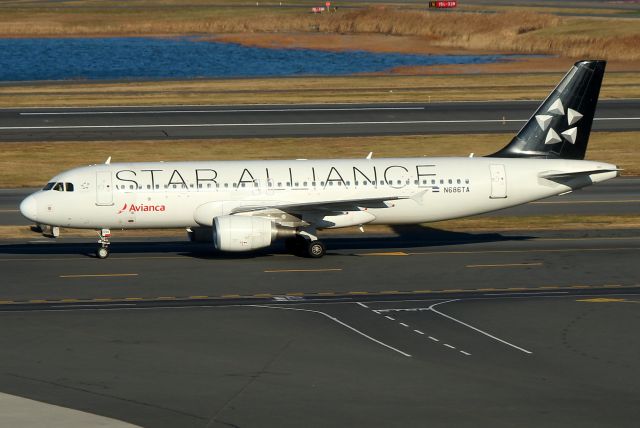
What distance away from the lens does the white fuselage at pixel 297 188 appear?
48938mm

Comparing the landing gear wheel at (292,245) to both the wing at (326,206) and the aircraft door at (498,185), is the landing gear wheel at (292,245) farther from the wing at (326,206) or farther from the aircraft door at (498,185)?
the aircraft door at (498,185)

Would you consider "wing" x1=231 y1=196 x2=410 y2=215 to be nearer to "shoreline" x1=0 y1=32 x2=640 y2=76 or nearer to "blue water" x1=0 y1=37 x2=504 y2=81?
"shoreline" x1=0 y1=32 x2=640 y2=76

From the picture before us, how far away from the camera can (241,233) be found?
47000mm

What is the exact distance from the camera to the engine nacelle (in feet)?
154

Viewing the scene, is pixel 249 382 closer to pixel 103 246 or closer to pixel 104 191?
pixel 104 191

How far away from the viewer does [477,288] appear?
1715 inches

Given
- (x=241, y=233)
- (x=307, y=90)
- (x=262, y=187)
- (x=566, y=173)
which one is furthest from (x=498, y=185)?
(x=307, y=90)

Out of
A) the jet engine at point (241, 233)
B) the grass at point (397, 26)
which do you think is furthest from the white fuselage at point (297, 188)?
the grass at point (397, 26)

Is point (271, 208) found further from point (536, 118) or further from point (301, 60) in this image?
point (301, 60)

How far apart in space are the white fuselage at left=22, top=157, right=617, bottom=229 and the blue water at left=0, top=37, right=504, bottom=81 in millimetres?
82090

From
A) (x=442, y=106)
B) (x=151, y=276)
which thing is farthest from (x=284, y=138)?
(x=151, y=276)

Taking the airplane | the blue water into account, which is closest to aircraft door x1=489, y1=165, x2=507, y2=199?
the airplane

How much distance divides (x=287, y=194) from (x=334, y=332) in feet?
44.6

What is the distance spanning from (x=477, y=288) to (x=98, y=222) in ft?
54.2
